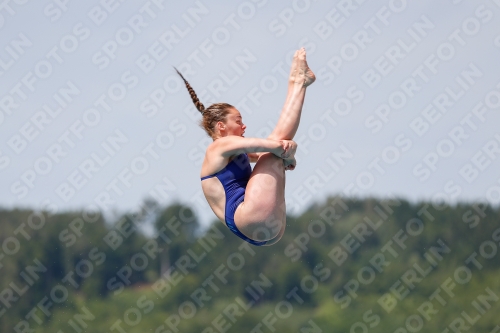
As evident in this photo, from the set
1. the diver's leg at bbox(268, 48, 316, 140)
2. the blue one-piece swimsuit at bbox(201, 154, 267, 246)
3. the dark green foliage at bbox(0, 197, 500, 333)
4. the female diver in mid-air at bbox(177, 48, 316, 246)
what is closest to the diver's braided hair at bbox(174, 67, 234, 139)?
the female diver in mid-air at bbox(177, 48, 316, 246)

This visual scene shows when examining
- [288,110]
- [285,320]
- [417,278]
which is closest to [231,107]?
[288,110]

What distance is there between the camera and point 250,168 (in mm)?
8242

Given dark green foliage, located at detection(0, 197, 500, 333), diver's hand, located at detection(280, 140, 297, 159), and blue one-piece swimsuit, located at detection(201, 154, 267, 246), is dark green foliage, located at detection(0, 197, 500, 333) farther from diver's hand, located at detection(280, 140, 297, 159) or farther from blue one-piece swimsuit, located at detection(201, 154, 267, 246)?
diver's hand, located at detection(280, 140, 297, 159)

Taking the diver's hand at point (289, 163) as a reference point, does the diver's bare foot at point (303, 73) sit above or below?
above

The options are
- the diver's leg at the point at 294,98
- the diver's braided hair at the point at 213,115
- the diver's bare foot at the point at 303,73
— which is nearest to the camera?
the diver's leg at the point at 294,98

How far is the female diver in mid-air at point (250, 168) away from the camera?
7844 mm

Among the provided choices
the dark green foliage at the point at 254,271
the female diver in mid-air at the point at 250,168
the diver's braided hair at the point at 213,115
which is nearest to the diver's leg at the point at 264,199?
the female diver in mid-air at the point at 250,168

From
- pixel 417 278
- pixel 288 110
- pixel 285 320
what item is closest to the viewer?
pixel 288 110

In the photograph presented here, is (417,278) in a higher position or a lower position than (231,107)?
higher

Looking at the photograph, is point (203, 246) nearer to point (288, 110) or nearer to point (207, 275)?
point (207, 275)

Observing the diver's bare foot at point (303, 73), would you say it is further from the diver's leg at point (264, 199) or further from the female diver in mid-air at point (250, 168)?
the diver's leg at point (264, 199)

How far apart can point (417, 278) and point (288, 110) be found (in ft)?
122

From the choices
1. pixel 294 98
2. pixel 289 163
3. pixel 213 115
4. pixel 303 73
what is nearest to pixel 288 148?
pixel 289 163

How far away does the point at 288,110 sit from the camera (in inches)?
311
